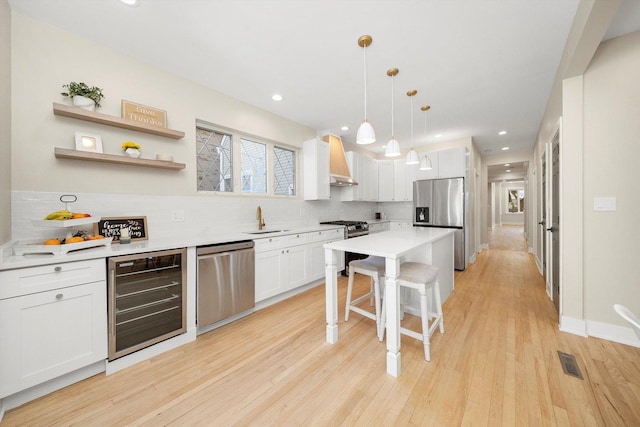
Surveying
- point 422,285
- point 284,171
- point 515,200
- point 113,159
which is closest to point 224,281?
point 113,159

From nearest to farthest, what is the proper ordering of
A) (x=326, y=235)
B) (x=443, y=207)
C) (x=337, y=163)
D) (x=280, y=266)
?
(x=280, y=266)
(x=326, y=235)
(x=337, y=163)
(x=443, y=207)

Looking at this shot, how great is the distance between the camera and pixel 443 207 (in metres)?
4.62

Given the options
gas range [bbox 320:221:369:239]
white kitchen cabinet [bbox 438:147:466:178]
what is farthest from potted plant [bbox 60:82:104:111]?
white kitchen cabinet [bbox 438:147:466:178]

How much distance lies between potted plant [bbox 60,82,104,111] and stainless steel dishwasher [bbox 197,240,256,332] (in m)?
1.54

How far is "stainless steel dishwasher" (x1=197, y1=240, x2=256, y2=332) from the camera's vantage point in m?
2.27

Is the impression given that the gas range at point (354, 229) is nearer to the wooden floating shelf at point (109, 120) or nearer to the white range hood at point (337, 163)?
the white range hood at point (337, 163)

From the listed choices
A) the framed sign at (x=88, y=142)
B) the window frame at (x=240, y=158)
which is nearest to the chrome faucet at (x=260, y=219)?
the window frame at (x=240, y=158)

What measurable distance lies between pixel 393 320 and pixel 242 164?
2836 millimetres

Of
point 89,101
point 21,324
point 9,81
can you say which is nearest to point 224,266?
point 21,324

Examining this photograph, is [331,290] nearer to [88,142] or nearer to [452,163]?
[88,142]

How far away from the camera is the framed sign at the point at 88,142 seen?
2.04 meters

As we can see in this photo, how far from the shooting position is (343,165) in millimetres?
4656

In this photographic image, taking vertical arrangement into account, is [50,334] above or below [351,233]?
below

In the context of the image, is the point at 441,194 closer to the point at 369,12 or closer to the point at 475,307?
the point at 475,307
